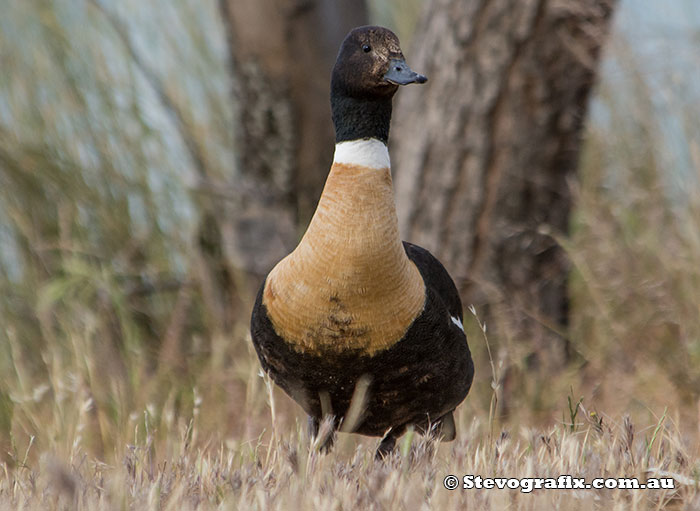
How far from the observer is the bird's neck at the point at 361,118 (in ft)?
9.25

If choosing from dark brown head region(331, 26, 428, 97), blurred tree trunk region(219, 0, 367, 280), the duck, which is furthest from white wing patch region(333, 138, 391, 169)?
blurred tree trunk region(219, 0, 367, 280)

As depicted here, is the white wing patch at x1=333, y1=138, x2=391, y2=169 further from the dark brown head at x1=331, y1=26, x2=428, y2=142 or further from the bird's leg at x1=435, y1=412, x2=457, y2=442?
the bird's leg at x1=435, y1=412, x2=457, y2=442

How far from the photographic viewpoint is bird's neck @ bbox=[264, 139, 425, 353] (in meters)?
2.61

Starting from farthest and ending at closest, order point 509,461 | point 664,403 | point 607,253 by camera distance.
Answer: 1. point 607,253
2. point 664,403
3. point 509,461

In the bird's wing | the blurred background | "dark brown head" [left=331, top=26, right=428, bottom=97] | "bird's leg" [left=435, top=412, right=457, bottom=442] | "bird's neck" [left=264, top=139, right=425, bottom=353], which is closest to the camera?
"bird's neck" [left=264, top=139, right=425, bottom=353]

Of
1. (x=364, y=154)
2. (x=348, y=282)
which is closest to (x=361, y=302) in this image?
(x=348, y=282)

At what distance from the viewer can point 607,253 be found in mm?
5082

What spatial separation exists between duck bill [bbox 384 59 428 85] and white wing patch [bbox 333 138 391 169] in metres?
0.20

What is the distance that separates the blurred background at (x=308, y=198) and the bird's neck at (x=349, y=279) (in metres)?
1.61

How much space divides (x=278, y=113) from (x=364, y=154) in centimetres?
274

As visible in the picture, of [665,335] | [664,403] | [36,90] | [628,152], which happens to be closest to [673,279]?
[665,335]

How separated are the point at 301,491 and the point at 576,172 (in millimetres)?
3436

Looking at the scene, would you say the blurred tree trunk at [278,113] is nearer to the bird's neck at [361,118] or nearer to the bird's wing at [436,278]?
the bird's wing at [436,278]

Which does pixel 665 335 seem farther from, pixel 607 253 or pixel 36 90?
pixel 36 90
